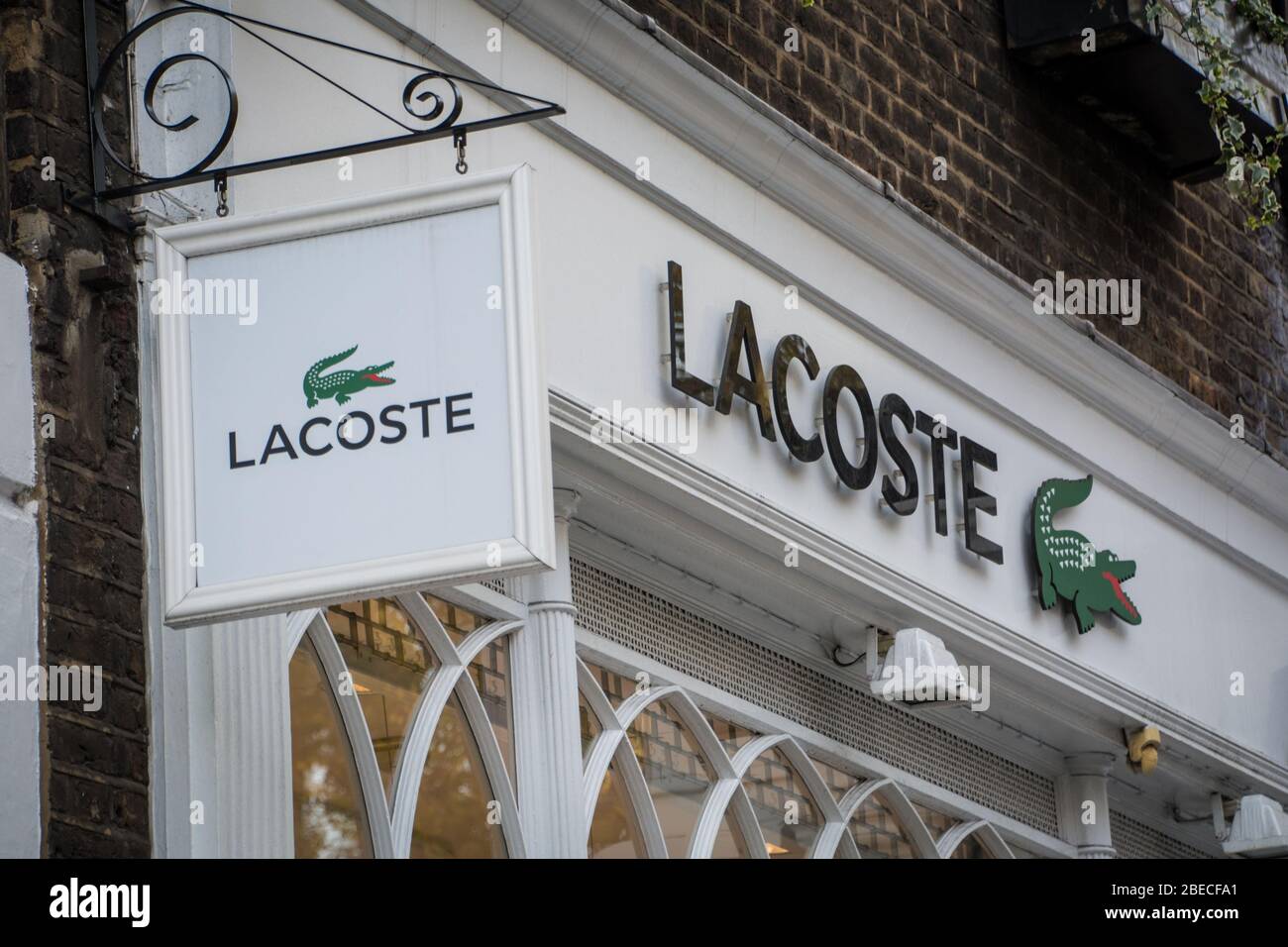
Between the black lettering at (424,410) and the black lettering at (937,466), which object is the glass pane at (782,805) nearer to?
the black lettering at (937,466)

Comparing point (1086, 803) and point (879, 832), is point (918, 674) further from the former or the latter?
point (1086, 803)

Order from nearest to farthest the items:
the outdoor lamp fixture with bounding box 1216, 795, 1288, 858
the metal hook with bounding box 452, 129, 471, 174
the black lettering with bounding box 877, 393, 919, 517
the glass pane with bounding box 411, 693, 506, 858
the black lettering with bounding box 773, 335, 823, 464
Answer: the metal hook with bounding box 452, 129, 471, 174 < the glass pane with bounding box 411, 693, 506, 858 < the black lettering with bounding box 773, 335, 823, 464 < the black lettering with bounding box 877, 393, 919, 517 < the outdoor lamp fixture with bounding box 1216, 795, 1288, 858

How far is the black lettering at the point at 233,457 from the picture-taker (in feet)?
18.2

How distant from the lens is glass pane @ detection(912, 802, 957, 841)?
9.73 meters

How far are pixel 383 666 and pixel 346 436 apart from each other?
5.62 ft

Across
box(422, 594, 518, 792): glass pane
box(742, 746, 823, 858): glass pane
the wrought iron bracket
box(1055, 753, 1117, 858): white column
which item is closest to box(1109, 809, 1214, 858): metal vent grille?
box(1055, 753, 1117, 858): white column

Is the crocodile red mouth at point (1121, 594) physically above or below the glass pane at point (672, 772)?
above

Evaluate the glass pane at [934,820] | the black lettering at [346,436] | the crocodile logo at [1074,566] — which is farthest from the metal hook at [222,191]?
the crocodile logo at [1074,566]

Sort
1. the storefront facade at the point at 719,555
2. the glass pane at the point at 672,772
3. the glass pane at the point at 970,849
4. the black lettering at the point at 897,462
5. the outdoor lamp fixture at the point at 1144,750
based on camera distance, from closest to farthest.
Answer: the storefront facade at the point at 719,555
the glass pane at the point at 672,772
the black lettering at the point at 897,462
the glass pane at the point at 970,849
the outdoor lamp fixture at the point at 1144,750

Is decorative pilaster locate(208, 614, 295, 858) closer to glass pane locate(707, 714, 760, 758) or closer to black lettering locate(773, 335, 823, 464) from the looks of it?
glass pane locate(707, 714, 760, 758)

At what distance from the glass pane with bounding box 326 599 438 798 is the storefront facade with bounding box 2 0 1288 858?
15 millimetres

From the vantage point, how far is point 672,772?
8273 mm

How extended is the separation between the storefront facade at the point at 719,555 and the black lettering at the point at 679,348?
0.05ft
